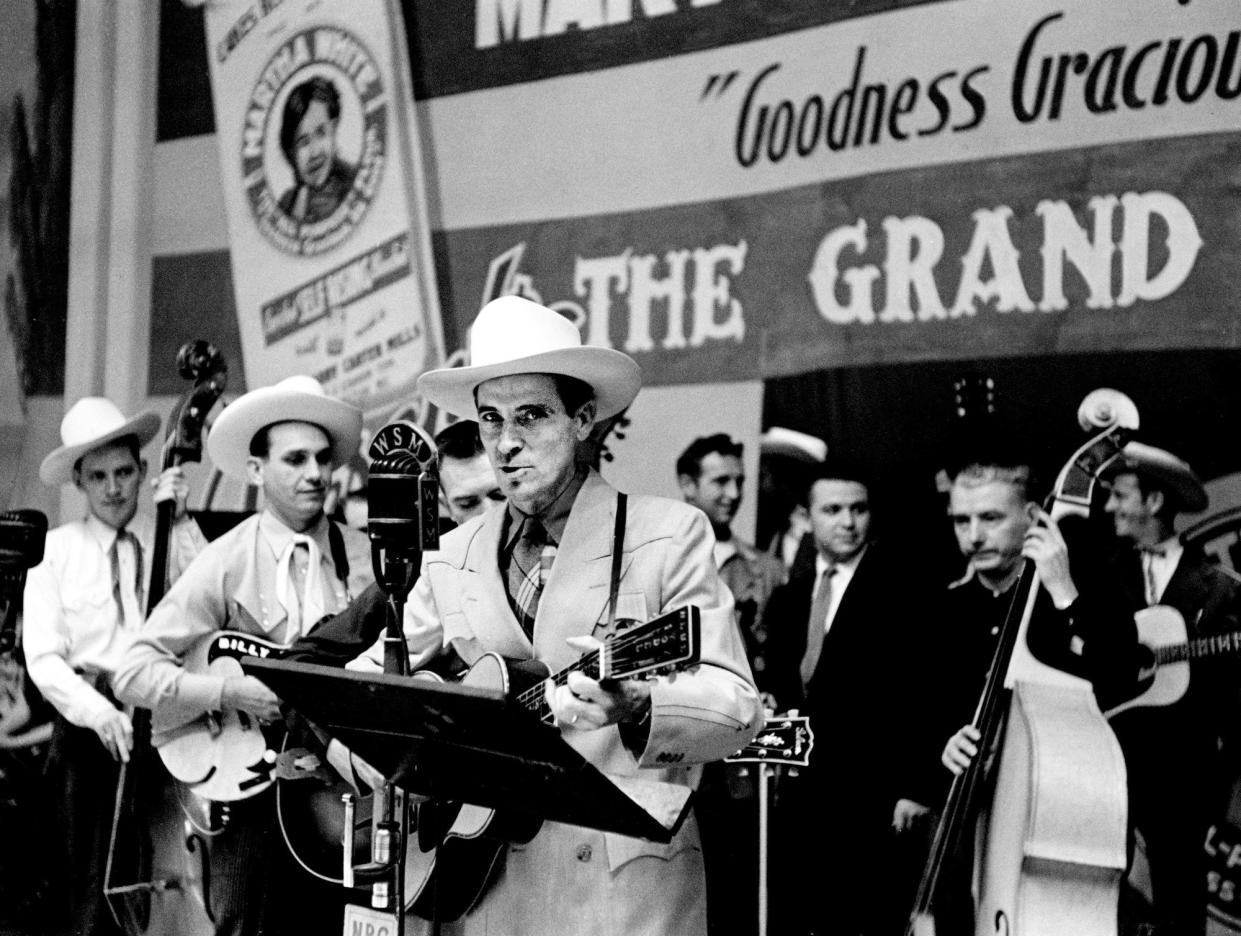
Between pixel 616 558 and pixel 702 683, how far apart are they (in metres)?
0.38

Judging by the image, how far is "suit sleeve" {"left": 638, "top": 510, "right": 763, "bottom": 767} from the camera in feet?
9.91

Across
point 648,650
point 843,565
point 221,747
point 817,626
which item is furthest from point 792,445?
point 648,650

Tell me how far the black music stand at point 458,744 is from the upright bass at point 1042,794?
1.88 meters

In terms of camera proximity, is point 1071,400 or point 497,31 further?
point 497,31

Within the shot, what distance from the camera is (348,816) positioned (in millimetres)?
3404

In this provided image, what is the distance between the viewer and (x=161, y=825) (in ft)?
19.6

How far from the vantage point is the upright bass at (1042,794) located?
4266 millimetres

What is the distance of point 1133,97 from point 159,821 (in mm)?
4062

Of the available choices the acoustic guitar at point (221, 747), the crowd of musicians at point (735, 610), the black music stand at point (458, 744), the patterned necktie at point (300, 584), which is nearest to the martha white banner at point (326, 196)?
the crowd of musicians at point (735, 610)

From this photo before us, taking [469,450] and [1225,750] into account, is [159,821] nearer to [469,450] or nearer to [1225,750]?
[469,450]

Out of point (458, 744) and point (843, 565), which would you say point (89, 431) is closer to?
point (843, 565)

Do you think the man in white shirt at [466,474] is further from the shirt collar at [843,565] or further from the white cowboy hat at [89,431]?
the white cowboy hat at [89,431]

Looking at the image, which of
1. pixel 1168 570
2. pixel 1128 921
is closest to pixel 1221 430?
pixel 1168 570

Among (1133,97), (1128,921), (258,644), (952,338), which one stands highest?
(1133,97)
